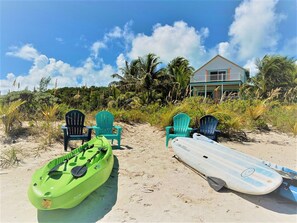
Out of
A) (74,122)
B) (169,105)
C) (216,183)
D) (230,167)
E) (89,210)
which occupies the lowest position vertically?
(89,210)

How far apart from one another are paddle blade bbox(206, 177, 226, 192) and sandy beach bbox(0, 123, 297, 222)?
77mm

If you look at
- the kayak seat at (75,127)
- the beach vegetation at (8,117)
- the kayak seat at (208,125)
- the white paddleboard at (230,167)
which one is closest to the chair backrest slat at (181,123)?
the kayak seat at (208,125)

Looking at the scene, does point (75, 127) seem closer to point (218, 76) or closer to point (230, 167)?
point (230, 167)

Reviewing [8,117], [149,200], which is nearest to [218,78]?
[8,117]

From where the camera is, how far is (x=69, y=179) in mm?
2531

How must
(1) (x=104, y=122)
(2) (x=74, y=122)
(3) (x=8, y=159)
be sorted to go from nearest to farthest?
1. (3) (x=8, y=159)
2. (2) (x=74, y=122)
3. (1) (x=104, y=122)

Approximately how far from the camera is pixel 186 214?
2.40 metres

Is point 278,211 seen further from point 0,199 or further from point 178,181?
point 0,199

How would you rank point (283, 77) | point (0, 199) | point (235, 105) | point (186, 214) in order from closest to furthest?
point (186, 214) < point (0, 199) < point (235, 105) < point (283, 77)

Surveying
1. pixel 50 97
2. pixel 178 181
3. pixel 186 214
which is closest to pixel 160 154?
pixel 178 181

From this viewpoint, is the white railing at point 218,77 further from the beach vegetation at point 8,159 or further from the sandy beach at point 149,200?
the beach vegetation at point 8,159

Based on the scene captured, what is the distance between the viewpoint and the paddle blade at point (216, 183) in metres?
2.94

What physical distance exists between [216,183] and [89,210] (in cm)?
186

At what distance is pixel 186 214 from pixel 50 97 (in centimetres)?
723
